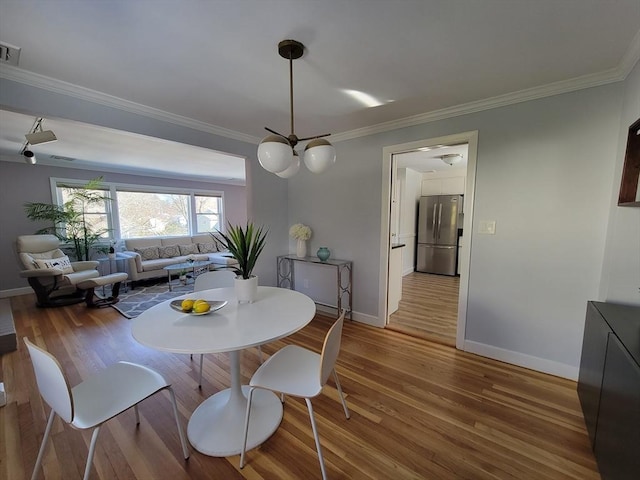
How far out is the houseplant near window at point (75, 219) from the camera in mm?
4422

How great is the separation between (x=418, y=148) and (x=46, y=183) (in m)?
6.39

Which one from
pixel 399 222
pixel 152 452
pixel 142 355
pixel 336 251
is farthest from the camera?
pixel 399 222

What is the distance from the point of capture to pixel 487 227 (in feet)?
7.51

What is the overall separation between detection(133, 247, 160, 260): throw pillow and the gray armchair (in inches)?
41.8

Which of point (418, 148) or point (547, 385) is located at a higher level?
point (418, 148)

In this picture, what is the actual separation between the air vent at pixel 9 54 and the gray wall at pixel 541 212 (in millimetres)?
190

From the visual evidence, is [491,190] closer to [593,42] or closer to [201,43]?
[593,42]

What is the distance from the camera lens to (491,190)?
7.37 feet

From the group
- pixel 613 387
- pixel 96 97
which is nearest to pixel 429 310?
pixel 613 387

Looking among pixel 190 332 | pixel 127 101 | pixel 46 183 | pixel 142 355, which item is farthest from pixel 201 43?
pixel 46 183

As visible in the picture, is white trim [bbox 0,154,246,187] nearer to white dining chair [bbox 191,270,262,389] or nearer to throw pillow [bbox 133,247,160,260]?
throw pillow [bbox 133,247,160,260]

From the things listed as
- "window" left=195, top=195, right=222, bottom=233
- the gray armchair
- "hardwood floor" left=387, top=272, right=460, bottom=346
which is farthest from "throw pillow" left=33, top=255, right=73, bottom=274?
"hardwood floor" left=387, top=272, right=460, bottom=346

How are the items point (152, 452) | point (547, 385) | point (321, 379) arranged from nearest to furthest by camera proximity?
point (321, 379) → point (152, 452) → point (547, 385)

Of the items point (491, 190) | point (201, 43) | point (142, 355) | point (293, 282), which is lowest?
point (142, 355)
